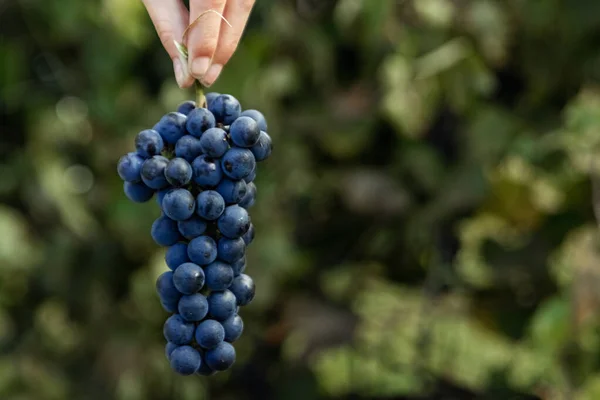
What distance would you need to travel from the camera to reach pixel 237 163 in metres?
0.62

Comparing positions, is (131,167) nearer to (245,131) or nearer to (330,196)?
(245,131)

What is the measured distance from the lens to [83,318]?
1895mm

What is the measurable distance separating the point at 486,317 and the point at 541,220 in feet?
0.78

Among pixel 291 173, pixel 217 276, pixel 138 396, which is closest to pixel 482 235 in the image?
pixel 291 173

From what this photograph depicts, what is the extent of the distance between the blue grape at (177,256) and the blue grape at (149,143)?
0.25ft

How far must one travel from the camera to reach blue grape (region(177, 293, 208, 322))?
617 millimetres

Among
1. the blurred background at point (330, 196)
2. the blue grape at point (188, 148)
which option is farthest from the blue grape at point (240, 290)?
the blurred background at point (330, 196)

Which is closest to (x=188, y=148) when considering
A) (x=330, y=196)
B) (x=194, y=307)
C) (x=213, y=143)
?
(x=213, y=143)

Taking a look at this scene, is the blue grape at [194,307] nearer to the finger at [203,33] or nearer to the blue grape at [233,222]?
the blue grape at [233,222]

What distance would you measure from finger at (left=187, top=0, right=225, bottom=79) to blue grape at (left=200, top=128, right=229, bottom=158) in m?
0.05

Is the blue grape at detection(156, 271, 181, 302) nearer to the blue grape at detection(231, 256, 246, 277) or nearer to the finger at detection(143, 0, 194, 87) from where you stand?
the blue grape at detection(231, 256, 246, 277)

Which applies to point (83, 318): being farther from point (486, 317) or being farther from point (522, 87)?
point (522, 87)

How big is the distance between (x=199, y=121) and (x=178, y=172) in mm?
43

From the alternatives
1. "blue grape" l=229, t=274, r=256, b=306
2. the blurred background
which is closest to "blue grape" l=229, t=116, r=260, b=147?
"blue grape" l=229, t=274, r=256, b=306
